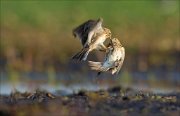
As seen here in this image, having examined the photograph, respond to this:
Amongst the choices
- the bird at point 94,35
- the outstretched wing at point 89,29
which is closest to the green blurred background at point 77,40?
the outstretched wing at point 89,29

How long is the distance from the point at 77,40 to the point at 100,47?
7219 mm

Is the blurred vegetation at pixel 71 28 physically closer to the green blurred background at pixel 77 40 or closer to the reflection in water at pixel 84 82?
the green blurred background at pixel 77 40

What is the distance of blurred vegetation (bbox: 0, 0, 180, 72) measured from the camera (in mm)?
16625

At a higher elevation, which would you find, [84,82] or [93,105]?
[84,82]

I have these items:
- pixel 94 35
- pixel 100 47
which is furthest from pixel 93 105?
pixel 94 35

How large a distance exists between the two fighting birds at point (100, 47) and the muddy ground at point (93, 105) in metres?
0.38

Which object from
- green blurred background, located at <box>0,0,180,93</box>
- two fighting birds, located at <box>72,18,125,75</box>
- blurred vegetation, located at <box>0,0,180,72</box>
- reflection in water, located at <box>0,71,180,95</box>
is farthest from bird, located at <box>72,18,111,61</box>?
blurred vegetation, located at <box>0,0,180,72</box>

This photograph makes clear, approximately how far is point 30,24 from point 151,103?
937 cm

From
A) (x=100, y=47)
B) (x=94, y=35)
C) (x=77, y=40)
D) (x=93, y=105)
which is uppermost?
(x=77, y=40)

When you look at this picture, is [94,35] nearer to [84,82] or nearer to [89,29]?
[89,29]

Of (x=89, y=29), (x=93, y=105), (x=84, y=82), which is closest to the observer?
(x=93, y=105)

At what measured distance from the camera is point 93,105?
995cm

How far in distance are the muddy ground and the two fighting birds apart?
15.1 inches

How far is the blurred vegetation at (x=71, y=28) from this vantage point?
1662 centimetres
